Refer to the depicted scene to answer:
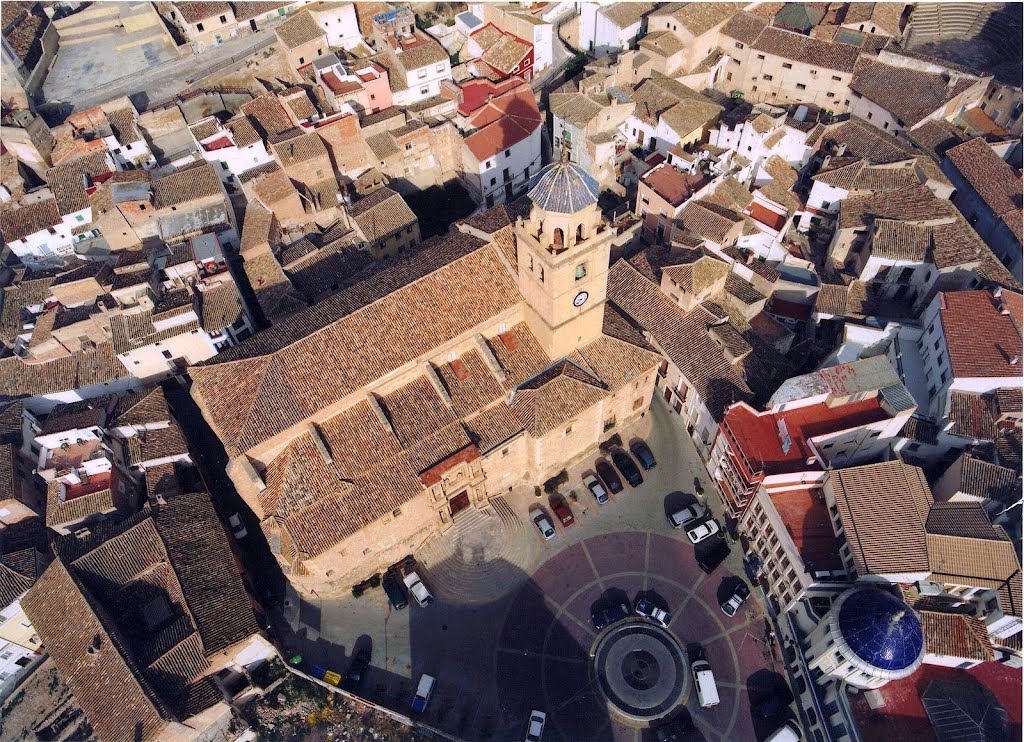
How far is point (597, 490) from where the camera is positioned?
50531mm

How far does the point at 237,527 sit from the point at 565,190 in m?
38.4

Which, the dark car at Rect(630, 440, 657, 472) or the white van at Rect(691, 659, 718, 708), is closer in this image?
the white van at Rect(691, 659, 718, 708)

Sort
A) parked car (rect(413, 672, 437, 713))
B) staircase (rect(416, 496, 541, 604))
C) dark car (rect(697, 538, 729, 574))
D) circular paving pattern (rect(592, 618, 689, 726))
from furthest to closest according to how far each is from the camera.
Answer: staircase (rect(416, 496, 541, 604))
dark car (rect(697, 538, 729, 574))
parked car (rect(413, 672, 437, 713))
circular paving pattern (rect(592, 618, 689, 726))

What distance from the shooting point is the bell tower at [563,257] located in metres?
36.9

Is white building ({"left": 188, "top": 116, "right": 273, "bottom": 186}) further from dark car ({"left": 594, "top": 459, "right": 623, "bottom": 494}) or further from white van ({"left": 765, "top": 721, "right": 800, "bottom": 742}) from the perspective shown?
white van ({"left": 765, "top": 721, "right": 800, "bottom": 742})

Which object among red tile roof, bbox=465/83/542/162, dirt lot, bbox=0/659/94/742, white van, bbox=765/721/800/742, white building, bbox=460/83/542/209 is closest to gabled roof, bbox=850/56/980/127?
red tile roof, bbox=465/83/542/162

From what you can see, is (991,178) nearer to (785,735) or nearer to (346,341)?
(785,735)

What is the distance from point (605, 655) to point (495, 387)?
21.2m

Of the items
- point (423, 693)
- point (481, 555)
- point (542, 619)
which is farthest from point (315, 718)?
point (542, 619)

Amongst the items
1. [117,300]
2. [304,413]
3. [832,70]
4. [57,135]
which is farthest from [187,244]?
[832,70]

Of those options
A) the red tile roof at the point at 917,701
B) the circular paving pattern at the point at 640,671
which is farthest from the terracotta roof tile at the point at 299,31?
the red tile roof at the point at 917,701

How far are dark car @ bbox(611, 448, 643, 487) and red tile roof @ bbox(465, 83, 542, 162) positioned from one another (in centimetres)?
3738

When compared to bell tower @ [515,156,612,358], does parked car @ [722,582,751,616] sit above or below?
below

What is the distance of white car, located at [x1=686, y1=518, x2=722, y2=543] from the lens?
4775cm
